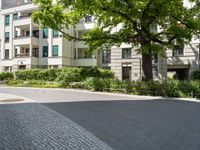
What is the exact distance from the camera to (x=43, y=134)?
27.4ft

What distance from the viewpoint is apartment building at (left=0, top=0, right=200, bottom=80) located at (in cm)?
3799

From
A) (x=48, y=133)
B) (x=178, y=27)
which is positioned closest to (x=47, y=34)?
(x=178, y=27)

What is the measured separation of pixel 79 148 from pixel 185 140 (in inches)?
110

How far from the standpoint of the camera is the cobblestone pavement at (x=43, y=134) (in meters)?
7.09

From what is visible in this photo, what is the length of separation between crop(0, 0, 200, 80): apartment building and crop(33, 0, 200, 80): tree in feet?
36.5

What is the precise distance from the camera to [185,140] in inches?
310

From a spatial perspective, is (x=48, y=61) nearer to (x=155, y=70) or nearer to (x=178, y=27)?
(x=155, y=70)

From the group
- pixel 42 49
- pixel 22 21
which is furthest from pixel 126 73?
pixel 22 21

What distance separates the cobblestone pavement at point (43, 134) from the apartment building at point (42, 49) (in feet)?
87.7

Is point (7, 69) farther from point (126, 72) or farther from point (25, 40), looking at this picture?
point (126, 72)

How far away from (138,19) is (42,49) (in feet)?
88.3

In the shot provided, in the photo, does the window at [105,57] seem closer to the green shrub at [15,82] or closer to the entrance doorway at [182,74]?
the entrance doorway at [182,74]

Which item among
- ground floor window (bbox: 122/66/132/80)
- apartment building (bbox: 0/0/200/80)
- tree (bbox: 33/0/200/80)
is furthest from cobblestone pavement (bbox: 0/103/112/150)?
apartment building (bbox: 0/0/200/80)

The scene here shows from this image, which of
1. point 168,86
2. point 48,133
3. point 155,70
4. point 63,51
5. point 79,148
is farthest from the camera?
point 63,51
